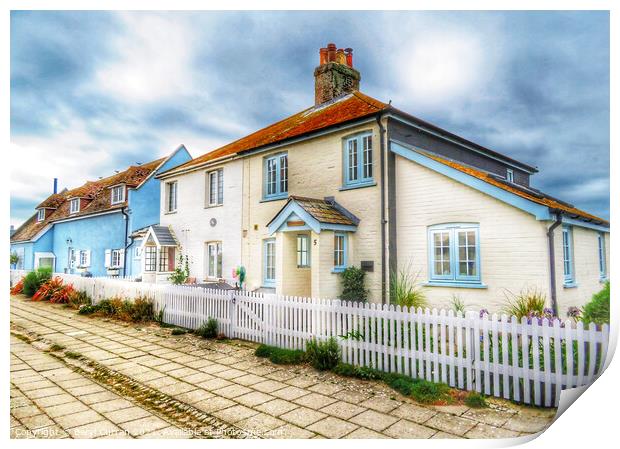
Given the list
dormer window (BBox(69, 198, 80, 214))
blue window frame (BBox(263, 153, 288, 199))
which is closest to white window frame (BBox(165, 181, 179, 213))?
blue window frame (BBox(263, 153, 288, 199))

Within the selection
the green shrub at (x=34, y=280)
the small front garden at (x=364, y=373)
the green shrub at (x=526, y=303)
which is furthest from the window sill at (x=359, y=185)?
the green shrub at (x=34, y=280)

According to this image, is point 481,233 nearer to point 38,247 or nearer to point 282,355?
point 282,355

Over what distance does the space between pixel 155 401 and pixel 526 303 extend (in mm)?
5052

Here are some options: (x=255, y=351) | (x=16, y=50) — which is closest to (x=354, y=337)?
(x=255, y=351)

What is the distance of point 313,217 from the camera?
24.1ft

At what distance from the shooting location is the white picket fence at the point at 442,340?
12.1 ft

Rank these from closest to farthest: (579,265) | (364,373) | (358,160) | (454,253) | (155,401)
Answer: (155,401), (364,373), (579,265), (454,253), (358,160)

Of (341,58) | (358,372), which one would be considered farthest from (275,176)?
(358,372)

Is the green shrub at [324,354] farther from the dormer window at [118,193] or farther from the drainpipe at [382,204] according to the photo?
the dormer window at [118,193]

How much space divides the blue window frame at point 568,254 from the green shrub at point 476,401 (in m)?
2.92

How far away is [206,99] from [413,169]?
13.0 feet

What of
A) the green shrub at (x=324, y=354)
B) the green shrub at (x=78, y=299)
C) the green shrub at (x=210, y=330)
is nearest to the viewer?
the green shrub at (x=324, y=354)

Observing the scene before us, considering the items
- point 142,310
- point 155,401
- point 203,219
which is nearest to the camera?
point 155,401
